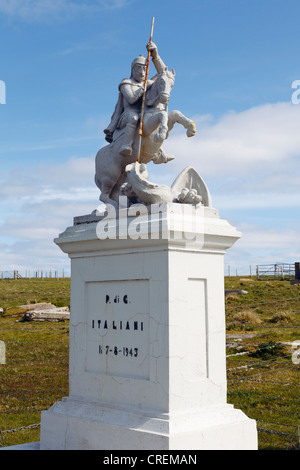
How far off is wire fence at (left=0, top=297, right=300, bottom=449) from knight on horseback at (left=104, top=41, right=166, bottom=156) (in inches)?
152

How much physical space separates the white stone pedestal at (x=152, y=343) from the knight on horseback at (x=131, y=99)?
1.04 m

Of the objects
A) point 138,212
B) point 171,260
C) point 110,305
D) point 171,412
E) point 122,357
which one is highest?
point 138,212

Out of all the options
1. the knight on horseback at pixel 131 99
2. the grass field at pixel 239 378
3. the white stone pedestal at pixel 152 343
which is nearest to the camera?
the white stone pedestal at pixel 152 343

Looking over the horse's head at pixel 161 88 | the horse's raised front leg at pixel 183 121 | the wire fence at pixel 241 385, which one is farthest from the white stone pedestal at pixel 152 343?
the wire fence at pixel 241 385

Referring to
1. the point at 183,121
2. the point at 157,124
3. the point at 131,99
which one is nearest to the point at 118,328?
the point at 157,124

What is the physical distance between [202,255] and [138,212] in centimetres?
73

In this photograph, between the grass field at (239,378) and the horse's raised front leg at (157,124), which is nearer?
the horse's raised front leg at (157,124)

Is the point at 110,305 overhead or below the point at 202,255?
below

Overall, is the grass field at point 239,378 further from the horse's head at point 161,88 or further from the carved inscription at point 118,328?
the horse's head at point 161,88

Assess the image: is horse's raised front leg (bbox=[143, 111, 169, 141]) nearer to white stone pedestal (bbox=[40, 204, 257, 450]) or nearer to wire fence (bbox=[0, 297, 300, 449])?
white stone pedestal (bbox=[40, 204, 257, 450])

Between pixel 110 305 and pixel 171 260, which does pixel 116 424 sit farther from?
pixel 171 260

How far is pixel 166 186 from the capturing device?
4.93m

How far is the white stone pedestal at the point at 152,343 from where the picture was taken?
438 cm
